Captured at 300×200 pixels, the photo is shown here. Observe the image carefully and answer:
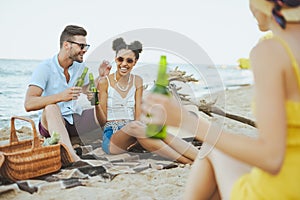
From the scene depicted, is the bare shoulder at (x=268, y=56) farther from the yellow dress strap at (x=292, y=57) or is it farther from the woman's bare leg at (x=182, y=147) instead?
the woman's bare leg at (x=182, y=147)

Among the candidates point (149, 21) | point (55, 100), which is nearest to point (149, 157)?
point (55, 100)

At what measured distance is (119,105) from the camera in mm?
2535

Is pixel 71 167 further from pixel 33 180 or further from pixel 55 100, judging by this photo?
pixel 55 100

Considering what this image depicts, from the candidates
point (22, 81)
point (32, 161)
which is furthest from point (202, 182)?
point (22, 81)

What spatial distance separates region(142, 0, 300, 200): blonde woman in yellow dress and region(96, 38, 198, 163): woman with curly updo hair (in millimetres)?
1417

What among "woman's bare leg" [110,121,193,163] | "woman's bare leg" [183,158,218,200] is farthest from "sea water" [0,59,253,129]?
"woman's bare leg" [183,158,218,200]

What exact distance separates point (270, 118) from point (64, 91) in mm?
1860

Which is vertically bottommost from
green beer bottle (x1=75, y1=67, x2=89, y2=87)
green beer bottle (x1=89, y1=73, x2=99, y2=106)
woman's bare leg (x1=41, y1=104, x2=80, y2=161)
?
woman's bare leg (x1=41, y1=104, x2=80, y2=161)

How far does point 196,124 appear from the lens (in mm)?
812

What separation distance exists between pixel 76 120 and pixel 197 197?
170cm

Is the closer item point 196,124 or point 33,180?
point 196,124

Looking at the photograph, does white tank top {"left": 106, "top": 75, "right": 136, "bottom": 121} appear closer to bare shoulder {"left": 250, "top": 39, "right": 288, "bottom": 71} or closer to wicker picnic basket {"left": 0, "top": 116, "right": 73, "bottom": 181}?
wicker picnic basket {"left": 0, "top": 116, "right": 73, "bottom": 181}

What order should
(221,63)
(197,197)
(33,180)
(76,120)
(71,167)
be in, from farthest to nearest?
1. (221,63)
2. (76,120)
3. (71,167)
4. (33,180)
5. (197,197)

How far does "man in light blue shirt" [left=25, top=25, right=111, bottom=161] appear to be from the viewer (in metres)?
2.43
